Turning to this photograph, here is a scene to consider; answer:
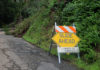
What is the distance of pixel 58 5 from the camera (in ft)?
44.4

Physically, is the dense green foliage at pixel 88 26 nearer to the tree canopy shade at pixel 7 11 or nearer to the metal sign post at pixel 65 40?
the metal sign post at pixel 65 40

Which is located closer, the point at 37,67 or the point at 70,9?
the point at 37,67

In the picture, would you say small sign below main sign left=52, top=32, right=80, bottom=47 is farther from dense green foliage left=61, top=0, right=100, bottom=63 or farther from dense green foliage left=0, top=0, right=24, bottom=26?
dense green foliage left=0, top=0, right=24, bottom=26

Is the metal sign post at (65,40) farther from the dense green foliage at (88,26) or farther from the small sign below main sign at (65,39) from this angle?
the dense green foliage at (88,26)

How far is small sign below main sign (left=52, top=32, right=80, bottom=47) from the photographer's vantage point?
21.9ft

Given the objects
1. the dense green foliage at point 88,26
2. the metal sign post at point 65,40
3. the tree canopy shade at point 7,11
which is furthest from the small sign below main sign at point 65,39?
the tree canopy shade at point 7,11

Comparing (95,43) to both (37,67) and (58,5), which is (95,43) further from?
(58,5)

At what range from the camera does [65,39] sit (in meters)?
6.73

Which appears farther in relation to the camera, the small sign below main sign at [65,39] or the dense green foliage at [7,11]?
the dense green foliage at [7,11]

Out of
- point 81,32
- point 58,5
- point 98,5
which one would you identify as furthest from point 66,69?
point 58,5

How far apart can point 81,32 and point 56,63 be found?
2412 millimetres

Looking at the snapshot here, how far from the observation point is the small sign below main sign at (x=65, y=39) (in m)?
6.68

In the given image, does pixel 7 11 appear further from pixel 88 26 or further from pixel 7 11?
pixel 88 26

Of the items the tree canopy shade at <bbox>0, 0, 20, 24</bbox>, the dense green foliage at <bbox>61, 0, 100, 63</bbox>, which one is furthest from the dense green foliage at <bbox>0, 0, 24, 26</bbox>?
the dense green foliage at <bbox>61, 0, 100, 63</bbox>
